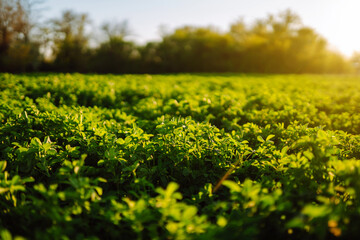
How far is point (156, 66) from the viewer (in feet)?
108

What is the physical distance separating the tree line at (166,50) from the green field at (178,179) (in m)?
22.6

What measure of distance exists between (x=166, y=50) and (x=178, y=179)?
3326 cm

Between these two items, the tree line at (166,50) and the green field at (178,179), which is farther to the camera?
the tree line at (166,50)

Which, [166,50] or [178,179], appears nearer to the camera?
[178,179]

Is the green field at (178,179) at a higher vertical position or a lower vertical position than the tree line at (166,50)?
lower

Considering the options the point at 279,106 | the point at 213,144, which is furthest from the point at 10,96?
the point at 279,106

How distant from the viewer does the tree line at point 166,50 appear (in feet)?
69.7

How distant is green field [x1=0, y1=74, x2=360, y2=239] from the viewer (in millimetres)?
1415

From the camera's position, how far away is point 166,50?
3384cm

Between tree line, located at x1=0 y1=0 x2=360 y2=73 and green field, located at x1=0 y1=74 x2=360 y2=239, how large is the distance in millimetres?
22588

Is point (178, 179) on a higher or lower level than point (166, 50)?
lower

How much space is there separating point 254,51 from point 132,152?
3778 centimetres

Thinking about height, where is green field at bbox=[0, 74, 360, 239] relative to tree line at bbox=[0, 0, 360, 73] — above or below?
below

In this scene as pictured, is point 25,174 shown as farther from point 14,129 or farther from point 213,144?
point 213,144
